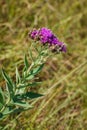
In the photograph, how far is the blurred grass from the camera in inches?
100

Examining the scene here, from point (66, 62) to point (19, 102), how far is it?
1.27 m

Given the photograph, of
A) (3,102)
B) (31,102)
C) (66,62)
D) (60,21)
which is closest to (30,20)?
(60,21)

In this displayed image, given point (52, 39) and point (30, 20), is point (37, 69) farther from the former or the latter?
point (30, 20)

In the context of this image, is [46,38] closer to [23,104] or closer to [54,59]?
[23,104]

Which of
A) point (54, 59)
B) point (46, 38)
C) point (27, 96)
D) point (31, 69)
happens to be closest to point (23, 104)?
point (27, 96)

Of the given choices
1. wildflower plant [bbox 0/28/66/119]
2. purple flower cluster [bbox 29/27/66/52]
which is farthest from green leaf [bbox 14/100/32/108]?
Result: purple flower cluster [bbox 29/27/66/52]

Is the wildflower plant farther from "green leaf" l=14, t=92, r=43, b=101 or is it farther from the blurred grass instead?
the blurred grass

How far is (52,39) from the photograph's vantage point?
1996 millimetres

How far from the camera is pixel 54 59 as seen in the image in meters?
3.22

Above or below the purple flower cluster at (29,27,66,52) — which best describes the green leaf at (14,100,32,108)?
below

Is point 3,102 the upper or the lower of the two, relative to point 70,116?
upper

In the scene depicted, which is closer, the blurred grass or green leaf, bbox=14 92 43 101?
green leaf, bbox=14 92 43 101

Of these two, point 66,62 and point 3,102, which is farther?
point 66,62

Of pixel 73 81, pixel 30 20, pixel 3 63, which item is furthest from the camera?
pixel 30 20
